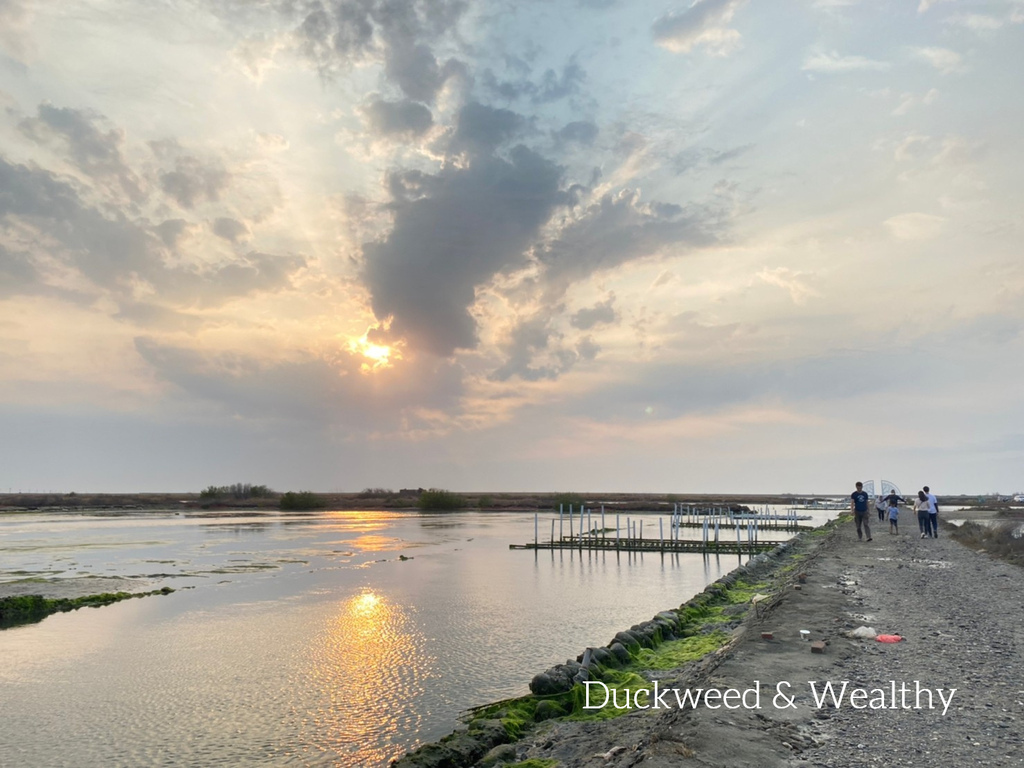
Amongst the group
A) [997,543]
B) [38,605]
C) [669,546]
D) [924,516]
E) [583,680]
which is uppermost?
[924,516]

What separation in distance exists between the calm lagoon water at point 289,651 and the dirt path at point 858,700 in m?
4.62

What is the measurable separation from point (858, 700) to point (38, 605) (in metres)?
27.8

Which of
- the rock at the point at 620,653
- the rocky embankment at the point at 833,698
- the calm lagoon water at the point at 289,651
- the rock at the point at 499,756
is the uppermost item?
the rocky embankment at the point at 833,698

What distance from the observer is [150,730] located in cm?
1208

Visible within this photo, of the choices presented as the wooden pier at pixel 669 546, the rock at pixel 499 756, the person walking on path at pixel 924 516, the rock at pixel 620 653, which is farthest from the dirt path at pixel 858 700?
the wooden pier at pixel 669 546

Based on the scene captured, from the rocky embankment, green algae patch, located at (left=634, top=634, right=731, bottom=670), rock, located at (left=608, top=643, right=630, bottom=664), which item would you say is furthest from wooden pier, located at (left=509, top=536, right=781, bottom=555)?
rock, located at (left=608, top=643, right=630, bottom=664)

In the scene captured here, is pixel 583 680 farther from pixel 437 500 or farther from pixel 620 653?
pixel 437 500

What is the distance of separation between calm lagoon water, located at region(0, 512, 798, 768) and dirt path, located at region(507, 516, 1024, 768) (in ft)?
15.2

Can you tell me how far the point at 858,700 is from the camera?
7.86 metres

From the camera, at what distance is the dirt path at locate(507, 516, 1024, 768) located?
640 cm

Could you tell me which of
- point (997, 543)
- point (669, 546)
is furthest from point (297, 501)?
point (997, 543)

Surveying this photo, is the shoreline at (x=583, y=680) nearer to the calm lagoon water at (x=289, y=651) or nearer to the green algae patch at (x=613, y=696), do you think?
the green algae patch at (x=613, y=696)

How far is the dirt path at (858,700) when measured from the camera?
6.40 metres

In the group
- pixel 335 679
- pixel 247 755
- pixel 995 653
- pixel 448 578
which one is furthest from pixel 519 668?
pixel 448 578
